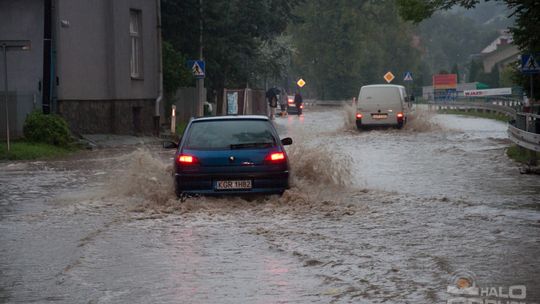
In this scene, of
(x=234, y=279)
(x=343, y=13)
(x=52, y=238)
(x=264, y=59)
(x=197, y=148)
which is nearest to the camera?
(x=234, y=279)

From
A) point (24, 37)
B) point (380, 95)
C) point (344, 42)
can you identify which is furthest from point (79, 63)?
point (344, 42)

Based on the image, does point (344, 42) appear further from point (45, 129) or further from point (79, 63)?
point (45, 129)

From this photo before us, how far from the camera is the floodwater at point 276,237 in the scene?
8391 millimetres

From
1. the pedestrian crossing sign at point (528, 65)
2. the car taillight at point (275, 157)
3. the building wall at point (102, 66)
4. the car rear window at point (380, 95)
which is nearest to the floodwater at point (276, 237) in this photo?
the car taillight at point (275, 157)

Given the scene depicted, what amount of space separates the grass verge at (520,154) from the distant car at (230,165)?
9332mm

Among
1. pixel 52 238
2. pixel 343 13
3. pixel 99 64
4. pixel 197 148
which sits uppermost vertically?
pixel 343 13

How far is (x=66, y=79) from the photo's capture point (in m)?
30.6

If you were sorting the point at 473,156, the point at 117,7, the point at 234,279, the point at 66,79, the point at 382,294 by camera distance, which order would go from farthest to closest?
the point at 117,7, the point at 66,79, the point at 473,156, the point at 234,279, the point at 382,294

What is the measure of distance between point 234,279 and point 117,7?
83.6 feet

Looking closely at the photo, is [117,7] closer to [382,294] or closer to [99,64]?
[99,64]

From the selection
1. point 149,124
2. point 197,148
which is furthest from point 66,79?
point 197,148

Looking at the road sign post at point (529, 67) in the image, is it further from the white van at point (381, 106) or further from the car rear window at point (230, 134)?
the white van at point (381, 106)

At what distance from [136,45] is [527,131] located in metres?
17.6

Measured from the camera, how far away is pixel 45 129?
27.4 meters
